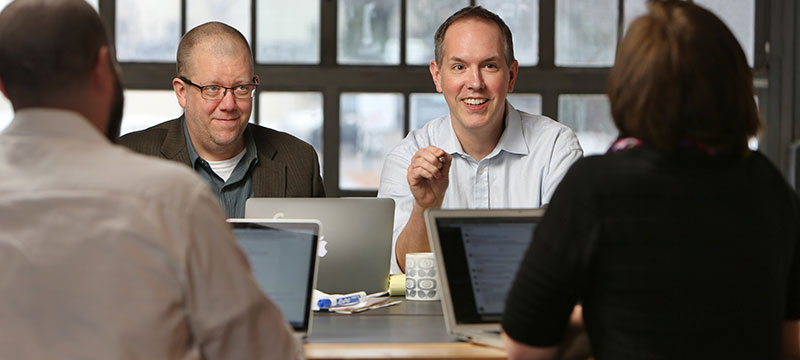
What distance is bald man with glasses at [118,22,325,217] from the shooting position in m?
2.53

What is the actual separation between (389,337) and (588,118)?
136 inches

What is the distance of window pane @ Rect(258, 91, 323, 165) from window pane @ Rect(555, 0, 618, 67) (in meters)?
1.42

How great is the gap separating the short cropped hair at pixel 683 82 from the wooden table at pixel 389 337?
1.97 ft

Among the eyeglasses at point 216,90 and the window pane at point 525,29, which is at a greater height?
the window pane at point 525,29

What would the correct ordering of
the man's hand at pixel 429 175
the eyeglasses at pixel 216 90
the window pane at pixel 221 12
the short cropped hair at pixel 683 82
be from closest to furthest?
1. the short cropped hair at pixel 683 82
2. the man's hand at pixel 429 175
3. the eyeglasses at pixel 216 90
4. the window pane at pixel 221 12

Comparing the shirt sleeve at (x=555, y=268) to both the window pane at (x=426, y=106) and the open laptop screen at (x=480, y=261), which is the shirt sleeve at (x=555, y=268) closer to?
the open laptop screen at (x=480, y=261)

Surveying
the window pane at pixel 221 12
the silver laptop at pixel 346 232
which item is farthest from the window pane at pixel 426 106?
the silver laptop at pixel 346 232

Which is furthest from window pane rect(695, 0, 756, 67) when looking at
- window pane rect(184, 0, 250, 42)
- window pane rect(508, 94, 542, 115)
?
window pane rect(184, 0, 250, 42)

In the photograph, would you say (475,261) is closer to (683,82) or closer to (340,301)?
(340,301)

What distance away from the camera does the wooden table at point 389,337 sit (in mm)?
1573

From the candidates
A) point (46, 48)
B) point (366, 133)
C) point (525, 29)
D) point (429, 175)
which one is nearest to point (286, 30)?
point (366, 133)

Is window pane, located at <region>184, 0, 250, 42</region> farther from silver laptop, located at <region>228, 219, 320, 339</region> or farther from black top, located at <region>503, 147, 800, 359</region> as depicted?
black top, located at <region>503, 147, 800, 359</region>

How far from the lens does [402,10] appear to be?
15.9 ft

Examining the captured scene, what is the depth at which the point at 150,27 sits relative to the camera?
479 centimetres
